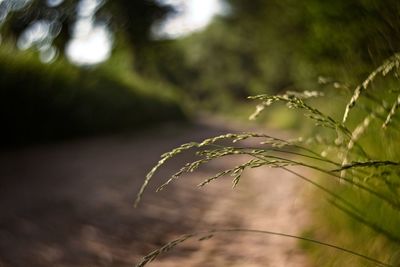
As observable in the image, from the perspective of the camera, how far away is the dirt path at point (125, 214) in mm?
2355

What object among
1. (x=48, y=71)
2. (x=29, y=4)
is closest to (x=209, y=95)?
(x=29, y=4)

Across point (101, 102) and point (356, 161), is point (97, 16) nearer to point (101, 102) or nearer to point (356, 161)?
point (101, 102)

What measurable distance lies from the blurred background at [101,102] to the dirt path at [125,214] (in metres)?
0.02

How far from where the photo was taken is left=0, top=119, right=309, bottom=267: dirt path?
7.73ft

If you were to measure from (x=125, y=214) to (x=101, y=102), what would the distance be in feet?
20.2

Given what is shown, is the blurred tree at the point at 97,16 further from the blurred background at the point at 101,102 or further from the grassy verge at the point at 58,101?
the grassy verge at the point at 58,101

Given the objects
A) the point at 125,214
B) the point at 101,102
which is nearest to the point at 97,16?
the point at 101,102

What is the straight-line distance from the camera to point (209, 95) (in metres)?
37.0

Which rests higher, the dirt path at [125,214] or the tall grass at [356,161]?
the dirt path at [125,214]

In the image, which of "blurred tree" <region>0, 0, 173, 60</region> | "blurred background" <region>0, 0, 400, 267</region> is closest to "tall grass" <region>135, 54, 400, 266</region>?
"blurred background" <region>0, 0, 400, 267</region>

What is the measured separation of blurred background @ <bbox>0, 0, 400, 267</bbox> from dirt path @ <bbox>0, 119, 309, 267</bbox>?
0.02m

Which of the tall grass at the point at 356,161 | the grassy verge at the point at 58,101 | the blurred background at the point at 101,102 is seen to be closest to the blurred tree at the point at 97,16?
the blurred background at the point at 101,102

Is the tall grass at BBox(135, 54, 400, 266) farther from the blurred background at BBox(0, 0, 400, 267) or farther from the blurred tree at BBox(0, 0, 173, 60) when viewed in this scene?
the blurred tree at BBox(0, 0, 173, 60)

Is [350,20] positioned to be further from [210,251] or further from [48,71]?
[48,71]
